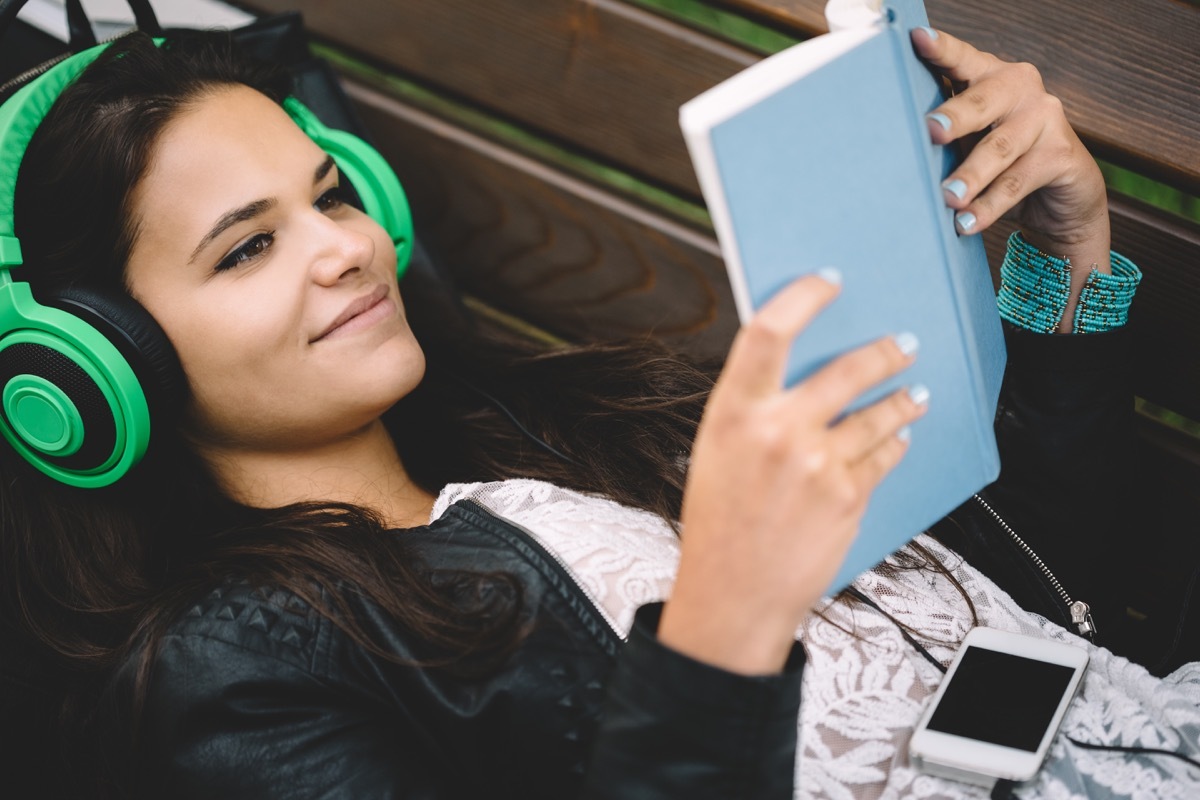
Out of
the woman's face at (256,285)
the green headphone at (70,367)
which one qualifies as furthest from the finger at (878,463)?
the green headphone at (70,367)

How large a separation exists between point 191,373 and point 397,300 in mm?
256

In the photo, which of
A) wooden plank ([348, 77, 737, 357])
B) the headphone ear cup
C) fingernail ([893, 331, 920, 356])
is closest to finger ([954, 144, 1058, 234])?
fingernail ([893, 331, 920, 356])

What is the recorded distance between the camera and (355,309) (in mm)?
1173

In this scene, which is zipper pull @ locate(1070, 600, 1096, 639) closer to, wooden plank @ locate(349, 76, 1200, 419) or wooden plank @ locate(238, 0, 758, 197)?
wooden plank @ locate(349, 76, 1200, 419)

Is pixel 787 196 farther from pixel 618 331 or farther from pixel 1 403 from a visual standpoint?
pixel 618 331

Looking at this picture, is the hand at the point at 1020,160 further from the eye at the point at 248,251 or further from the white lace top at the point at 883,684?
the eye at the point at 248,251

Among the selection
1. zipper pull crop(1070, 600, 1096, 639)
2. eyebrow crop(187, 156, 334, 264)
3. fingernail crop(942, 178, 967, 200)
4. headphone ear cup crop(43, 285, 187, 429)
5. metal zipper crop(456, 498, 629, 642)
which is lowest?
zipper pull crop(1070, 600, 1096, 639)

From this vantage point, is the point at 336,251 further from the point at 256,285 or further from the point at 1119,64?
the point at 1119,64

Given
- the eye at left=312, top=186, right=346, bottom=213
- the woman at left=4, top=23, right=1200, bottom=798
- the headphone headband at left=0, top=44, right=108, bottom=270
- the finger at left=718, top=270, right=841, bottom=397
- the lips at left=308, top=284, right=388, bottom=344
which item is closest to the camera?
the finger at left=718, top=270, right=841, bottom=397

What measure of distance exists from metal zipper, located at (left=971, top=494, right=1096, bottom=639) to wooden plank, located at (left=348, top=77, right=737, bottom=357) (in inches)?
20.1

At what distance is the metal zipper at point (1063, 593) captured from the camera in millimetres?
1176

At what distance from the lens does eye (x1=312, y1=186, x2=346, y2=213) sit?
1259 mm

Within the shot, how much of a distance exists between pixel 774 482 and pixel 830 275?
0.14 metres

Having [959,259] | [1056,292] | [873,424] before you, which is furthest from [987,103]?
[873,424]
